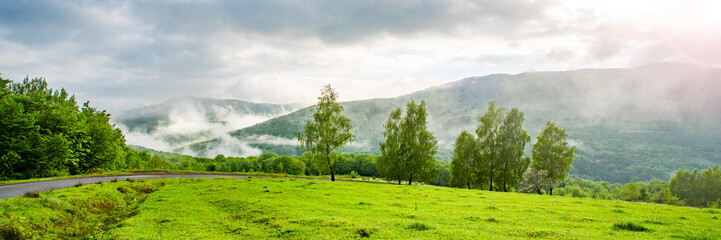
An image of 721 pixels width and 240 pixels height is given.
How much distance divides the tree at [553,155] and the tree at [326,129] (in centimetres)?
→ 4019

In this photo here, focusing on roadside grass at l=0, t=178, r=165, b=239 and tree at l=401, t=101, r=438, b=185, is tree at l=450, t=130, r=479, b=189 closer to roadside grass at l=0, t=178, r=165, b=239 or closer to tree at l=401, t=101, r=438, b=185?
tree at l=401, t=101, r=438, b=185

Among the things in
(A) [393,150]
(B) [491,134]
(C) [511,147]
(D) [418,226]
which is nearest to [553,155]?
(C) [511,147]

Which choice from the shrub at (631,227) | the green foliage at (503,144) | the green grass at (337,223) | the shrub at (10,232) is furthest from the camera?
the green foliage at (503,144)

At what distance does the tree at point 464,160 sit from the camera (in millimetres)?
74250

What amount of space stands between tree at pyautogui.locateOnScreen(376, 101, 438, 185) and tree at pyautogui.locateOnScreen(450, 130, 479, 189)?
29.7ft

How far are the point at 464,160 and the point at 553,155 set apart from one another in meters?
18.6

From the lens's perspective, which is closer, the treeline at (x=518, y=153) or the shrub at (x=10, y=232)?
the shrub at (x=10, y=232)

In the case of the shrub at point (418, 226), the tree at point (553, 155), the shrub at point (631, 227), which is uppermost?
the tree at point (553, 155)

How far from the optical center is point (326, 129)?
190 ft

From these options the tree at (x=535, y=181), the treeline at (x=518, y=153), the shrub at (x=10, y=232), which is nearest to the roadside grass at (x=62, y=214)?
the shrub at (x=10, y=232)

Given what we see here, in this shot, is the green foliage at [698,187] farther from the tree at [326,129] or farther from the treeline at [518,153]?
the tree at [326,129]

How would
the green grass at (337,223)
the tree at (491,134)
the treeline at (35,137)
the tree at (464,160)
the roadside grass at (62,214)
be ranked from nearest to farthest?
the green grass at (337,223) → the roadside grass at (62,214) → the treeline at (35,137) → the tree at (491,134) → the tree at (464,160)

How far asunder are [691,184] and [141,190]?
17811 centimetres

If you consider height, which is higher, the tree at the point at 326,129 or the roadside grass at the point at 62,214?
the tree at the point at 326,129
